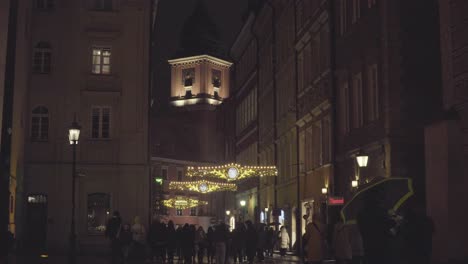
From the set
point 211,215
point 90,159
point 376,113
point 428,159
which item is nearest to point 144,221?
point 90,159

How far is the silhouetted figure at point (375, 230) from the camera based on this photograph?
35.6 ft

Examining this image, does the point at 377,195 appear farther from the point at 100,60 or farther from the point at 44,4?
the point at 44,4

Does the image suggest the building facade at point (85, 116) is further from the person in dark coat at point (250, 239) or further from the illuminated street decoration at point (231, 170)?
the person in dark coat at point (250, 239)

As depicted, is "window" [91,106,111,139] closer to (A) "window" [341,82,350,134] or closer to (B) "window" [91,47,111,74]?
(B) "window" [91,47,111,74]

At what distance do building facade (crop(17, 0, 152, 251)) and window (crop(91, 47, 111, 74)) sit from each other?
2.1 inches

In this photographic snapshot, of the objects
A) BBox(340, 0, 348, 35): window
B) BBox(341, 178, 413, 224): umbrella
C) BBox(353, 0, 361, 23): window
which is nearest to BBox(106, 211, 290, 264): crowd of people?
BBox(340, 0, 348, 35): window

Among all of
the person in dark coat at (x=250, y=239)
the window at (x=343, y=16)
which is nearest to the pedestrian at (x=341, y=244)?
the person in dark coat at (x=250, y=239)

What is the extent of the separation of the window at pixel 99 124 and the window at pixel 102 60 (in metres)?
2.12

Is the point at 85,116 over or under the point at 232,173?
over

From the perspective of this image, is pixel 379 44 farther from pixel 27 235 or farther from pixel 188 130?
pixel 188 130

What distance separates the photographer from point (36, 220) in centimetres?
3956

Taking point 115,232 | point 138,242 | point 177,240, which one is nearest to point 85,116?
point 177,240

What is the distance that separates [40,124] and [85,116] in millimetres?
2352

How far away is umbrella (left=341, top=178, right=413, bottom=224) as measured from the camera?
36.7 ft
